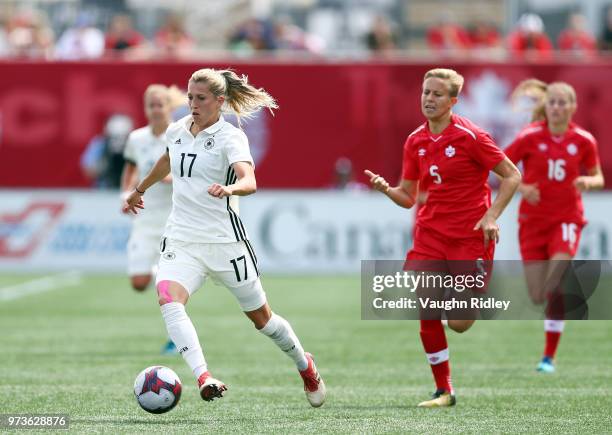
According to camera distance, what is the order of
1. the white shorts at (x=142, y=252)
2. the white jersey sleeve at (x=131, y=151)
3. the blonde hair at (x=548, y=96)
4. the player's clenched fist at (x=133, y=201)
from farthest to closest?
the white shorts at (x=142, y=252) < the white jersey sleeve at (x=131, y=151) < the blonde hair at (x=548, y=96) < the player's clenched fist at (x=133, y=201)

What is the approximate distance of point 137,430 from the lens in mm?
8312

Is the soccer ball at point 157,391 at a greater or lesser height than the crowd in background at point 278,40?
lesser

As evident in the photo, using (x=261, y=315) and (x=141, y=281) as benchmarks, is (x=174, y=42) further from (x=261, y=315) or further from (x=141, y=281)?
(x=261, y=315)

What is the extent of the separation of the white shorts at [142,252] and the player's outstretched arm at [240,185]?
5.10 m

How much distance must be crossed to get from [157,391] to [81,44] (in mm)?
17817

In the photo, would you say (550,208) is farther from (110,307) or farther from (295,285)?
(295,285)

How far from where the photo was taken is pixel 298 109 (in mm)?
25391

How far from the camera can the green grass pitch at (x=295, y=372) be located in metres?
8.84

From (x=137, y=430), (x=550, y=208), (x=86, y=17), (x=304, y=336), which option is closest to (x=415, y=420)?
(x=137, y=430)

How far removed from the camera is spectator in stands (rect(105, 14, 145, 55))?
1008 inches

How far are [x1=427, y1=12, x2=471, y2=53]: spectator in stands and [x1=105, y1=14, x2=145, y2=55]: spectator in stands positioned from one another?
18.4 feet

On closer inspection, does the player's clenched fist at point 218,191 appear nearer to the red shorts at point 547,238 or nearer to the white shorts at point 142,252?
the red shorts at point 547,238

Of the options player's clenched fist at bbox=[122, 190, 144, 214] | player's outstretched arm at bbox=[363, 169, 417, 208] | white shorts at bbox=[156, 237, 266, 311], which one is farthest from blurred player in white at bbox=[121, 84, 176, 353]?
white shorts at bbox=[156, 237, 266, 311]

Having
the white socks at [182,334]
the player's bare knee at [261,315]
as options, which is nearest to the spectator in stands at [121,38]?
the player's bare knee at [261,315]
